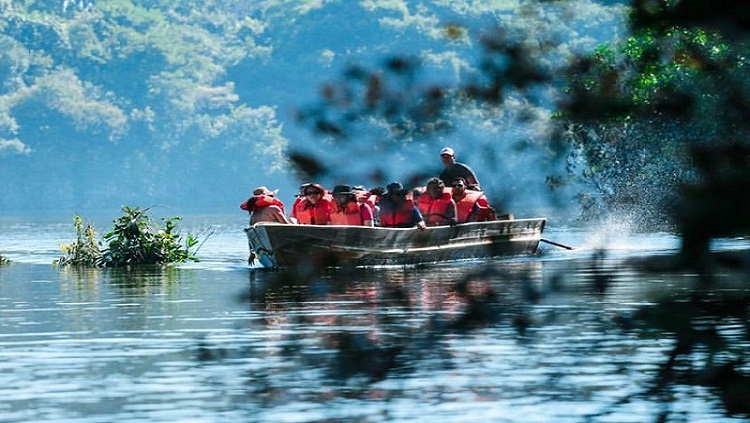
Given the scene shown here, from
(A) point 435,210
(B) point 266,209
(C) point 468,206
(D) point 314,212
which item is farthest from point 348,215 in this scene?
(C) point 468,206

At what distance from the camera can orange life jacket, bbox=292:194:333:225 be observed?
31.3 m

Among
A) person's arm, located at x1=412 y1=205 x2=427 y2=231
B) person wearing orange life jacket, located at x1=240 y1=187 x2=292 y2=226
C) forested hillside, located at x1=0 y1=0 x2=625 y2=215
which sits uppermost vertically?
forested hillside, located at x1=0 y1=0 x2=625 y2=215

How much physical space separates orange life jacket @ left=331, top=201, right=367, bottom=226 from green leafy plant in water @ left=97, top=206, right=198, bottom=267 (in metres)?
4.23

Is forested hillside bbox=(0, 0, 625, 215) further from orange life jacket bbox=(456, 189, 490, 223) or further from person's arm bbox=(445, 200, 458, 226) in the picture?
person's arm bbox=(445, 200, 458, 226)

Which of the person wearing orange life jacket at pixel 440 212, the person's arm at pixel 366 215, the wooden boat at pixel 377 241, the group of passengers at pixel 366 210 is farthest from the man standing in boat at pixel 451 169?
the person wearing orange life jacket at pixel 440 212

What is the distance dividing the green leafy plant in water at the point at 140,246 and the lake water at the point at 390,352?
31.9 feet

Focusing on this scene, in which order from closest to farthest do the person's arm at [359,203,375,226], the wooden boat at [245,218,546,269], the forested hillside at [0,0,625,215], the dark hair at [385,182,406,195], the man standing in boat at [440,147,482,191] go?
1. the dark hair at [385,182,406,195]
2. the man standing in boat at [440,147,482,191]
3. the wooden boat at [245,218,546,269]
4. the person's arm at [359,203,375,226]
5. the forested hillside at [0,0,625,215]

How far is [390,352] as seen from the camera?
18.9ft

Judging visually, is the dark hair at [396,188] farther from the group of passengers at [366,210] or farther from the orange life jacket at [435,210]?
the orange life jacket at [435,210]

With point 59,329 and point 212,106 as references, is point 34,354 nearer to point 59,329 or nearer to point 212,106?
point 59,329

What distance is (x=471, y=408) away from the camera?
485 inches

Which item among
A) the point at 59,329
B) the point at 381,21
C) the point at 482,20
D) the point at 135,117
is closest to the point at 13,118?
the point at 135,117

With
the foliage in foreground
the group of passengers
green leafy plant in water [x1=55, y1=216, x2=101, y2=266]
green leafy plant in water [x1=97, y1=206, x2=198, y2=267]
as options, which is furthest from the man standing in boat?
green leafy plant in water [x1=55, y1=216, x2=101, y2=266]

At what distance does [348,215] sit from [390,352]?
25585mm
